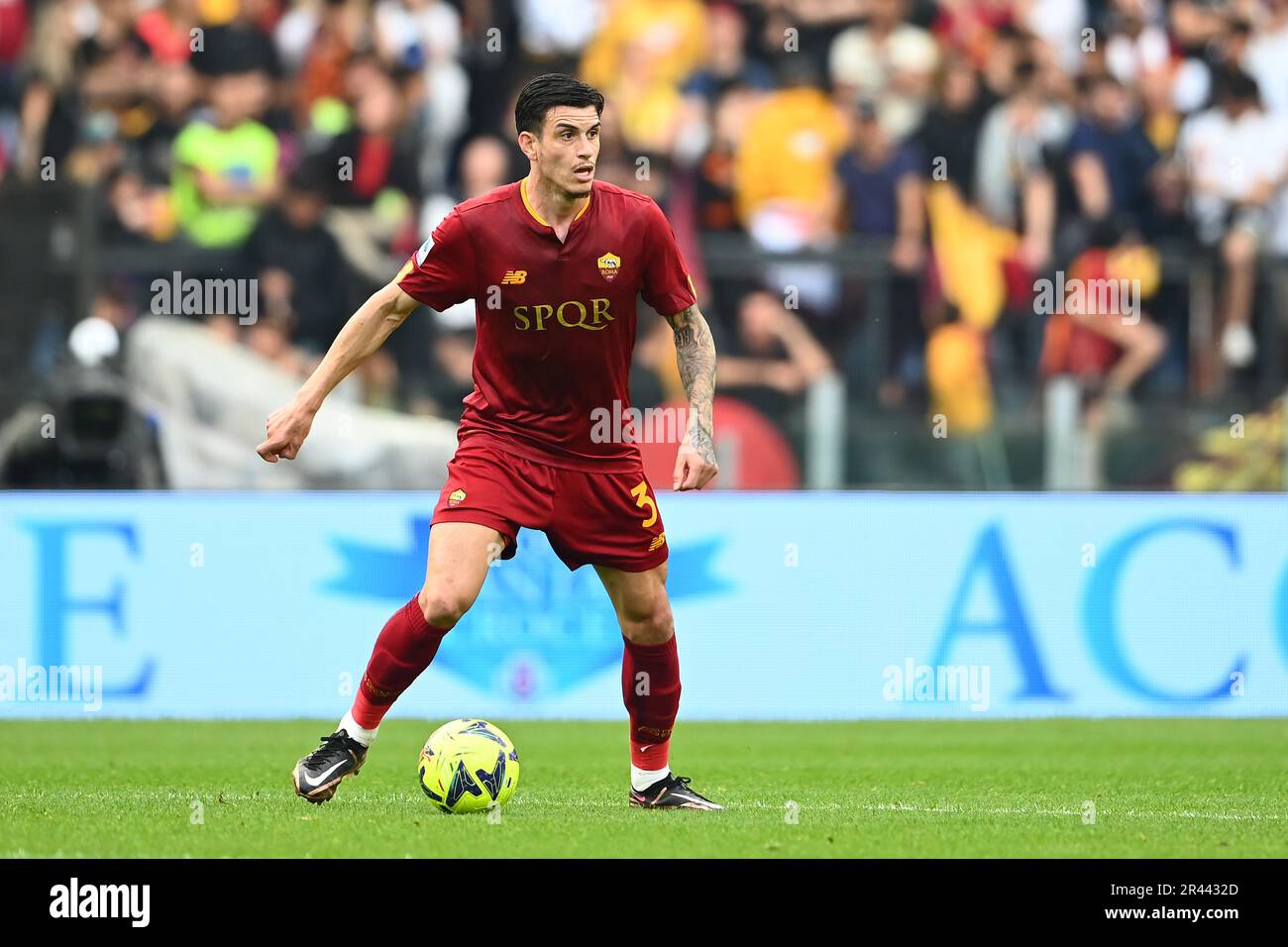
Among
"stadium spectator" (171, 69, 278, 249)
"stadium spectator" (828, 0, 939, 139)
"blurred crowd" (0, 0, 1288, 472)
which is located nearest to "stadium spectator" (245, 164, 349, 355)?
"blurred crowd" (0, 0, 1288, 472)

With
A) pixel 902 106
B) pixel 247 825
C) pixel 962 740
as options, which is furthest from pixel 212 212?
pixel 247 825

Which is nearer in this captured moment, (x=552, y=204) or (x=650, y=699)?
(x=552, y=204)

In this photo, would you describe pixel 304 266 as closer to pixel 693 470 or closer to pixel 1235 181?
pixel 1235 181

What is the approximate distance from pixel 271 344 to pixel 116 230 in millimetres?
1085

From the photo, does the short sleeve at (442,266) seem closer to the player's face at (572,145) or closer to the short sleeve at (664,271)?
the player's face at (572,145)

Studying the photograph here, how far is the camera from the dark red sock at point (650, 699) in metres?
7.57

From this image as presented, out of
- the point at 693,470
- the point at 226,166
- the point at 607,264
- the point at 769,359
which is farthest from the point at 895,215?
the point at 693,470

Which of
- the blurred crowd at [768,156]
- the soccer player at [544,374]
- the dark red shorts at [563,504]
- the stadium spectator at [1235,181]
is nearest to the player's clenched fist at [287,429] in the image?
the soccer player at [544,374]

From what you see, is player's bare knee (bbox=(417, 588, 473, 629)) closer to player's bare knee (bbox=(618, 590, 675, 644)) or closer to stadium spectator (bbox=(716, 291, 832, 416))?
player's bare knee (bbox=(618, 590, 675, 644))

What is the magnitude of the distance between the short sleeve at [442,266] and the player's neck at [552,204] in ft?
0.85

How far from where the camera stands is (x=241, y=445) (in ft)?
39.4

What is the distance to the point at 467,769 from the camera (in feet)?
23.8

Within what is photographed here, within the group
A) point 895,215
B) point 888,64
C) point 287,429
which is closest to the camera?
point 287,429

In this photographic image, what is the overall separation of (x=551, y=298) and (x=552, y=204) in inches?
12.5
